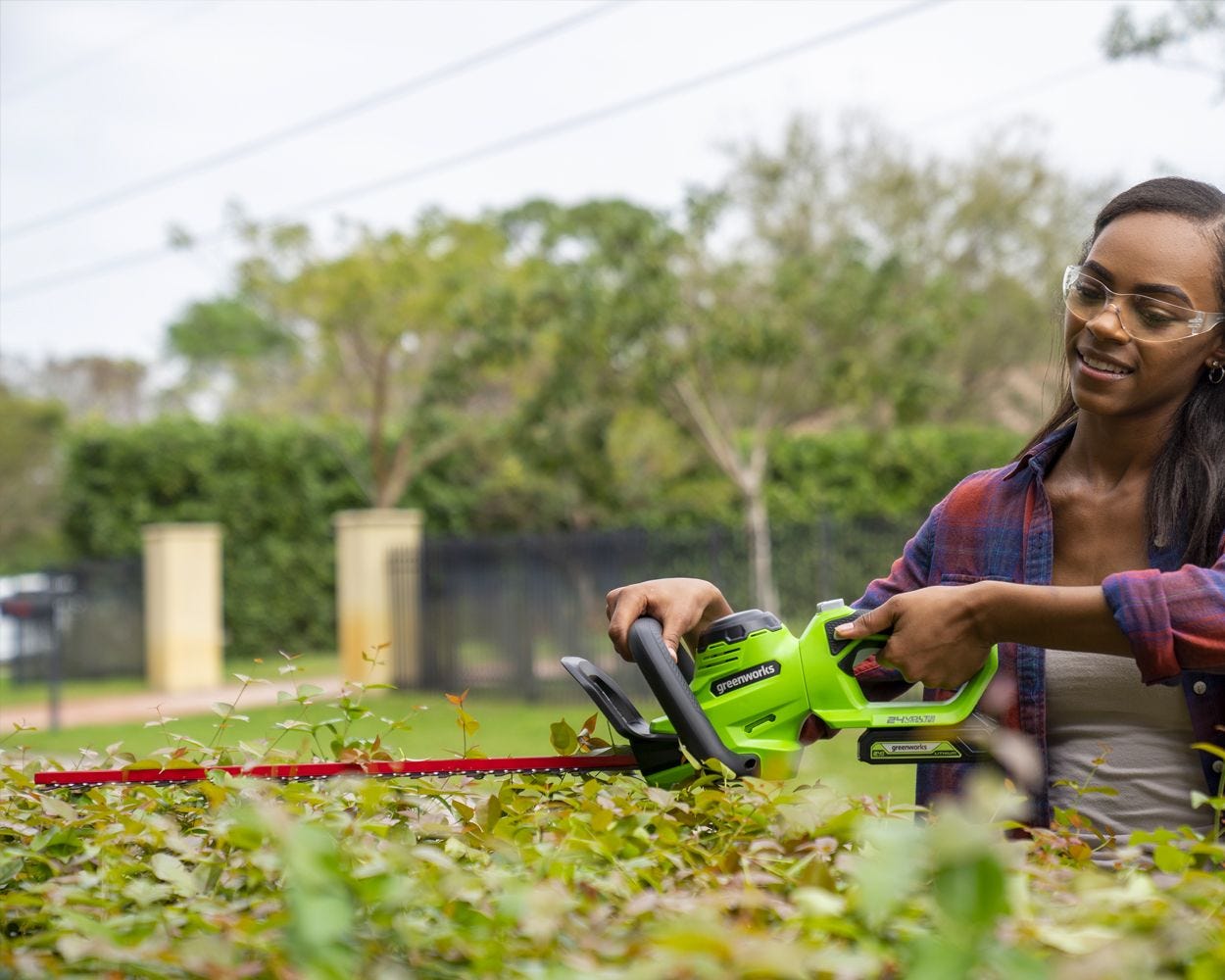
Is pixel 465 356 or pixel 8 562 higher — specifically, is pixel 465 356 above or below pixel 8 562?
above

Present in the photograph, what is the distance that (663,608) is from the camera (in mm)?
2098

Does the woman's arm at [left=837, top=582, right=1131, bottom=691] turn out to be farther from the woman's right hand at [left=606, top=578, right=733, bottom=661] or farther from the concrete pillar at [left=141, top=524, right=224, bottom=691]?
the concrete pillar at [left=141, top=524, right=224, bottom=691]

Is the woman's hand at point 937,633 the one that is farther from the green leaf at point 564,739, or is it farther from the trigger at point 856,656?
the green leaf at point 564,739

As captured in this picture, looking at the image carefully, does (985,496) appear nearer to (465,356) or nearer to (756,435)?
(756,435)

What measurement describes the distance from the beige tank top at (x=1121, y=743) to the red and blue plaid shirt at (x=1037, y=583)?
0.10ft

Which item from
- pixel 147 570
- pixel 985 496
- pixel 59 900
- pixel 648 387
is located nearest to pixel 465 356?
pixel 648 387

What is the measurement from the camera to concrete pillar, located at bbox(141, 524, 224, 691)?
53.2 feet

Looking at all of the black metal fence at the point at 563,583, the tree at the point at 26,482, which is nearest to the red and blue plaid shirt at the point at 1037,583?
the black metal fence at the point at 563,583

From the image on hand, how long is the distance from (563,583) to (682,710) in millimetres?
11323

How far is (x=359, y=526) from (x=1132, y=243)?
522 inches

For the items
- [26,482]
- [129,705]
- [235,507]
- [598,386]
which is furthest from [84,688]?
[26,482]

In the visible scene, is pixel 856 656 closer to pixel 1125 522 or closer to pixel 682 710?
pixel 682 710

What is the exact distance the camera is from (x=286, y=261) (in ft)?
72.6

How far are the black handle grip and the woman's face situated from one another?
779 millimetres
